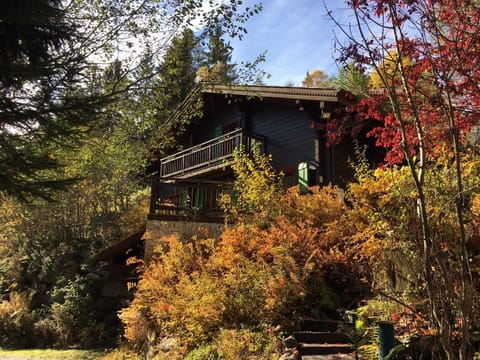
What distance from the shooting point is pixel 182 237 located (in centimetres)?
966

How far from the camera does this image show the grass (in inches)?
344

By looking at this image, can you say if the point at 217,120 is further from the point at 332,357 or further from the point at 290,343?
the point at 332,357

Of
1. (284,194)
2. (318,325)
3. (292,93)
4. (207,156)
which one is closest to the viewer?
(318,325)

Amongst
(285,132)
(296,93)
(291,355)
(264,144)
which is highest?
(296,93)

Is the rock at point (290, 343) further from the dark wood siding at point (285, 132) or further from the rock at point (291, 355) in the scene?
the dark wood siding at point (285, 132)

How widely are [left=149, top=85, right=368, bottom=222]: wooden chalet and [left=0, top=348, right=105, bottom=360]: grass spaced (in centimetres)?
343

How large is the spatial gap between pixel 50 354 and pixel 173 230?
4.06 m

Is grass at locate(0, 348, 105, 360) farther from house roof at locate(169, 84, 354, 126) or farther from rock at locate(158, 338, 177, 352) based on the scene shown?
house roof at locate(169, 84, 354, 126)

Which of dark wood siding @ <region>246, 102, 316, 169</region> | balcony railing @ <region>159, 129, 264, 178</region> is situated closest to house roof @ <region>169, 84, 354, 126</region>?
dark wood siding @ <region>246, 102, 316, 169</region>

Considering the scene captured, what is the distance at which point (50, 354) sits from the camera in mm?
9047

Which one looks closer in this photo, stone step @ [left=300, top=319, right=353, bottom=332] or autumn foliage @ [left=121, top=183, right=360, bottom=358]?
stone step @ [left=300, top=319, right=353, bottom=332]

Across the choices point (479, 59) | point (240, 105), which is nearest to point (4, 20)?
point (479, 59)

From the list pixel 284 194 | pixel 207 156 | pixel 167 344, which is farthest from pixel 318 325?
pixel 207 156

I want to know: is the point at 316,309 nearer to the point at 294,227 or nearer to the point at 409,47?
the point at 294,227
